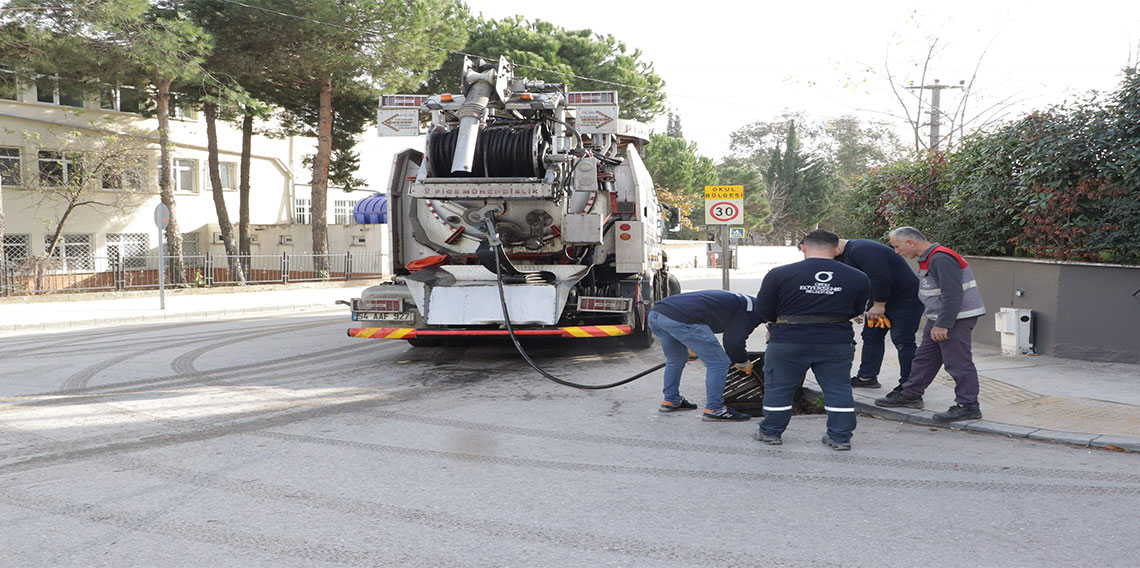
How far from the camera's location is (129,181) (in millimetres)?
26703

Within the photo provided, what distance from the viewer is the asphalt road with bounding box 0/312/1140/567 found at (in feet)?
12.8

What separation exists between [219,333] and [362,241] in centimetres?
1807

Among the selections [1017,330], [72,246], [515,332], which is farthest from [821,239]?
[72,246]

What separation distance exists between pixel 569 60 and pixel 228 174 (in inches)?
591

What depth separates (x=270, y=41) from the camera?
78.1 feet

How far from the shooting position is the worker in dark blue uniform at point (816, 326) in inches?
220

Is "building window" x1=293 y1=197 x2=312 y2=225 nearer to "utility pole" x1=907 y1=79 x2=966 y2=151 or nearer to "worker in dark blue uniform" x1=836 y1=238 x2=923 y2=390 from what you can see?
"utility pole" x1=907 y1=79 x2=966 y2=151

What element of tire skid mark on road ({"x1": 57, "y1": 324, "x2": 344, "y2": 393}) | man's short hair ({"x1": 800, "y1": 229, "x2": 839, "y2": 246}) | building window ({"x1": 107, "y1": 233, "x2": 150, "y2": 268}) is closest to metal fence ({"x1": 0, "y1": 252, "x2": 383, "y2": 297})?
building window ({"x1": 107, "y1": 233, "x2": 150, "y2": 268})

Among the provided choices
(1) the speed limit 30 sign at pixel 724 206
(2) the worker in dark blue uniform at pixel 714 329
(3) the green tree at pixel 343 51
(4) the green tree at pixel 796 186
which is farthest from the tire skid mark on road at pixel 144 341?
(4) the green tree at pixel 796 186

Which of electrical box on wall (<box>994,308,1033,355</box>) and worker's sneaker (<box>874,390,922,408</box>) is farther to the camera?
electrical box on wall (<box>994,308,1033,355</box>)

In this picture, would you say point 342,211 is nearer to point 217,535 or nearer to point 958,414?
point 958,414

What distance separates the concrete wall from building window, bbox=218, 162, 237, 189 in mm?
29806

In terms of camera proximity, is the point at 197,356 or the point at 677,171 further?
the point at 677,171

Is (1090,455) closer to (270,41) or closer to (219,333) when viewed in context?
(219,333)
